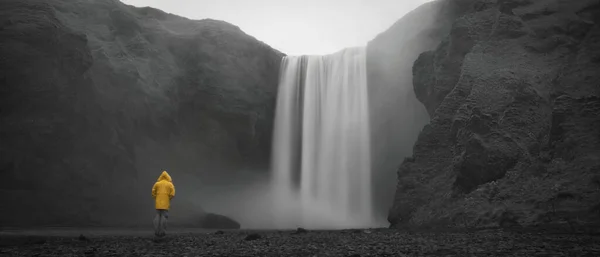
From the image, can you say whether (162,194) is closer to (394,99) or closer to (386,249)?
(386,249)

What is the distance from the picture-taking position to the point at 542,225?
15414mm

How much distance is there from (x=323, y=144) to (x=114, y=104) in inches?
685

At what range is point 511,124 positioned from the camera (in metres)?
21.1

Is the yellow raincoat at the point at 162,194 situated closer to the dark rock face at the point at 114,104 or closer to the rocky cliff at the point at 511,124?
the rocky cliff at the point at 511,124

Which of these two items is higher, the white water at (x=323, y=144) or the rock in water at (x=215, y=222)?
the white water at (x=323, y=144)

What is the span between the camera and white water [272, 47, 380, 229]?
37.1 meters

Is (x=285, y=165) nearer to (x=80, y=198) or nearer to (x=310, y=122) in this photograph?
(x=310, y=122)

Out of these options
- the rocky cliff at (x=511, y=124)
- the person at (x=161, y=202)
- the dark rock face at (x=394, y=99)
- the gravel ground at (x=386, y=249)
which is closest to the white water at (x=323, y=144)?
the dark rock face at (x=394, y=99)

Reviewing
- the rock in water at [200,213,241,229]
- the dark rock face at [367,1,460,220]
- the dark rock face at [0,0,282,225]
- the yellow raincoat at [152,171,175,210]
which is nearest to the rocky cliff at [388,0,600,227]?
the dark rock face at [367,1,460,220]

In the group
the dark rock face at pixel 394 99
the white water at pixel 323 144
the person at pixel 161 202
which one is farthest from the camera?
the white water at pixel 323 144

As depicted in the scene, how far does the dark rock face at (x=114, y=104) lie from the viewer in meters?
27.0

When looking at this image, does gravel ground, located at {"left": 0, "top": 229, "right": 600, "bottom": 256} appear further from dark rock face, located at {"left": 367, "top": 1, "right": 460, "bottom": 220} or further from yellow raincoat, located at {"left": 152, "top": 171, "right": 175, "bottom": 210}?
dark rock face, located at {"left": 367, "top": 1, "right": 460, "bottom": 220}

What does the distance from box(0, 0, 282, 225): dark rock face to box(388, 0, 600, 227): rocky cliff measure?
18423mm

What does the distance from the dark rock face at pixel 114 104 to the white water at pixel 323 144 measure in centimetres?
215
